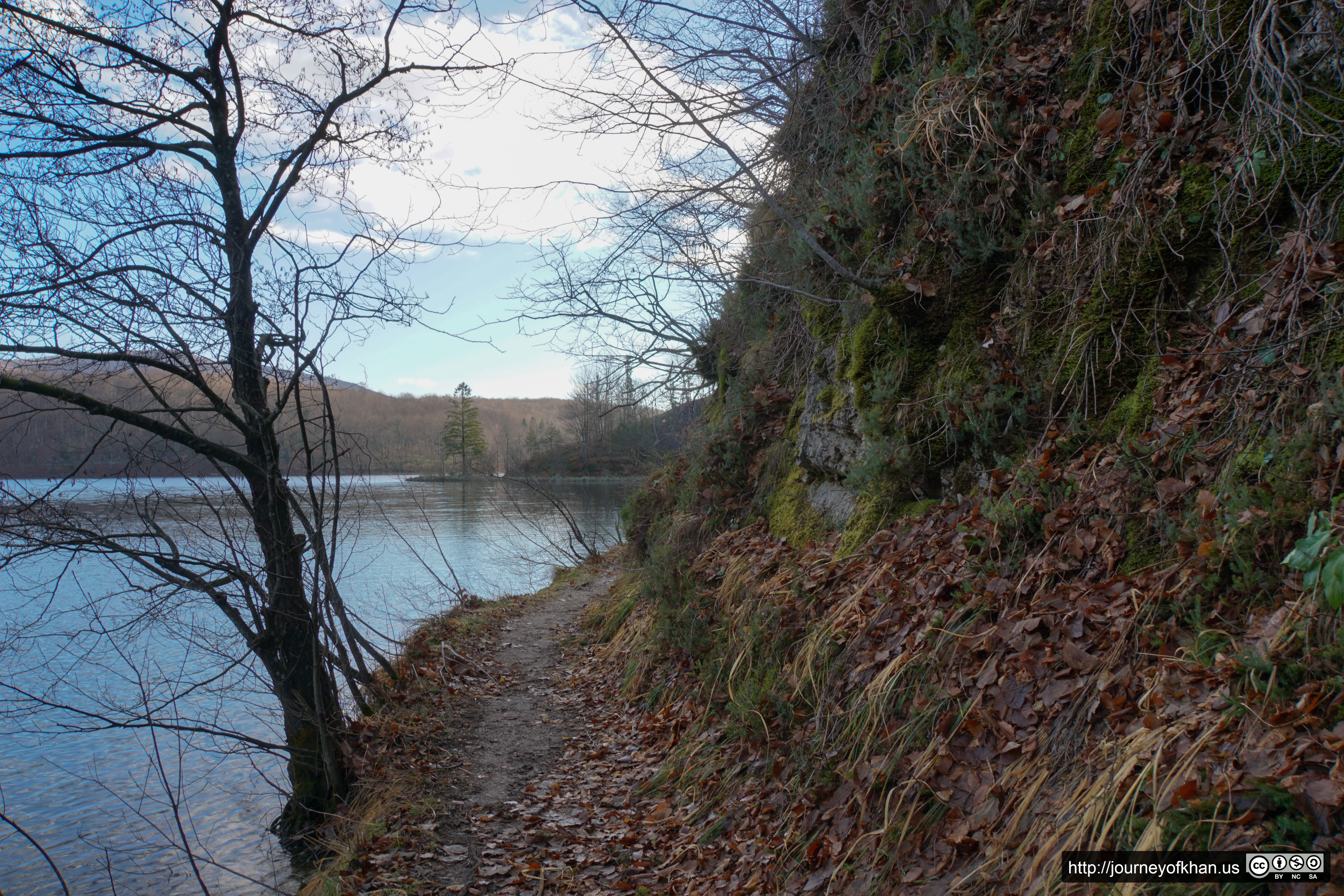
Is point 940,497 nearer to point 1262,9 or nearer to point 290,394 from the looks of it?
point 1262,9

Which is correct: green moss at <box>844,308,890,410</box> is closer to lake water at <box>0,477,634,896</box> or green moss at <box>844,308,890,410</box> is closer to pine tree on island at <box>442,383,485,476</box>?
lake water at <box>0,477,634,896</box>

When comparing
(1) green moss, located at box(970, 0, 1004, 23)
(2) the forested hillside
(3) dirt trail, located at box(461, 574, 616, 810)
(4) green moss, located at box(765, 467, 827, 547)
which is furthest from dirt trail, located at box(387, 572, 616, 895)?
(1) green moss, located at box(970, 0, 1004, 23)

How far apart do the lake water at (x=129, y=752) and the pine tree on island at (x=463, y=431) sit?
87.2 feet

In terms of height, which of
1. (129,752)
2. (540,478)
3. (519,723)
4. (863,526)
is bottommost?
(129,752)

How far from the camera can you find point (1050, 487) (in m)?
3.48

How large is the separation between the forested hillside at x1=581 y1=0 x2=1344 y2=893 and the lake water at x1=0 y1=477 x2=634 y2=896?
161 inches

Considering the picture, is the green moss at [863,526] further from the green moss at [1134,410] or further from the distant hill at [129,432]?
the distant hill at [129,432]

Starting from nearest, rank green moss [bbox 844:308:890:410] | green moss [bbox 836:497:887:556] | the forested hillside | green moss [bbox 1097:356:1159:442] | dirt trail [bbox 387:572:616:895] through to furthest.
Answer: the forested hillside < green moss [bbox 1097:356:1159:442] < dirt trail [bbox 387:572:616:895] < green moss [bbox 836:497:887:556] < green moss [bbox 844:308:890:410]

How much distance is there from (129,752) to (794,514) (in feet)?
30.0

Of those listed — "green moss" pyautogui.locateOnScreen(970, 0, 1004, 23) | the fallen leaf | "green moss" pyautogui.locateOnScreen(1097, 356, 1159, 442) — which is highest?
"green moss" pyautogui.locateOnScreen(970, 0, 1004, 23)

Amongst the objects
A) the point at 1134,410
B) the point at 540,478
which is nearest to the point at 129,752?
the point at 1134,410

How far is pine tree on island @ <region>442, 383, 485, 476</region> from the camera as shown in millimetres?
40688

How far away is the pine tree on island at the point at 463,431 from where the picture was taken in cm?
4069

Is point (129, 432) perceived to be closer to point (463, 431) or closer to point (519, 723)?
point (519, 723)
